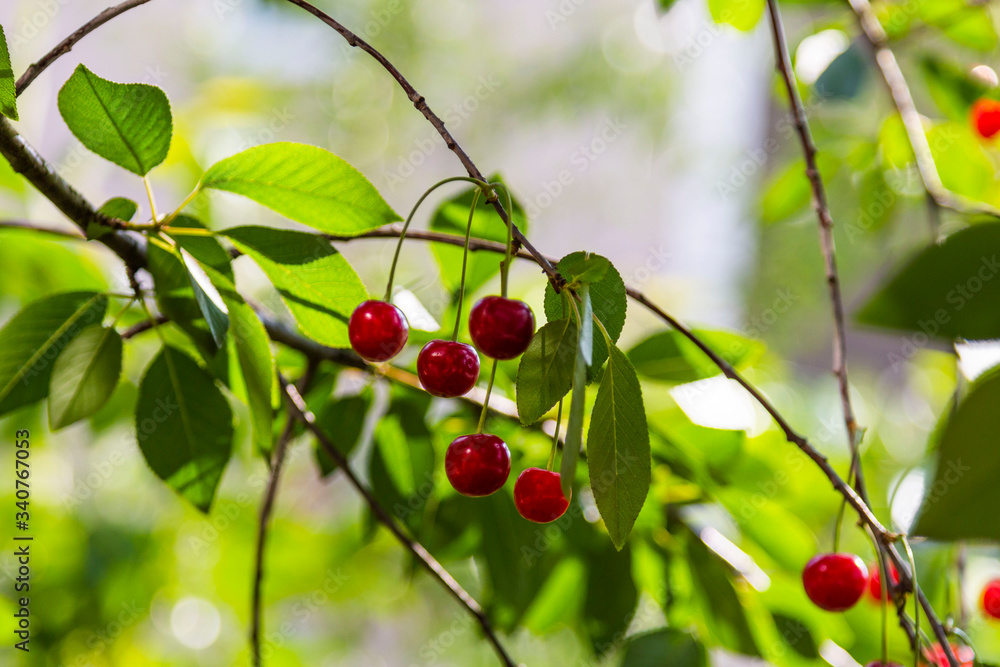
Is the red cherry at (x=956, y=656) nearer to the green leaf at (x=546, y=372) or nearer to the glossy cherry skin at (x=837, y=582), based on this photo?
the glossy cherry skin at (x=837, y=582)

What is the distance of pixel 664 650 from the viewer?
52 centimetres

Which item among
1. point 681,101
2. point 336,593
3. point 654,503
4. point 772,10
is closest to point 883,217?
point 772,10

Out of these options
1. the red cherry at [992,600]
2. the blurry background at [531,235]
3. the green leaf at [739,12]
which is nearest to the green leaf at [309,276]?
the blurry background at [531,235]

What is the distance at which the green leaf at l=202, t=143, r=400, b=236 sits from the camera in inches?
14.5

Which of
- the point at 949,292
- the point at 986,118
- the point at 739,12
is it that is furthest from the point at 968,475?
the point at 986,118

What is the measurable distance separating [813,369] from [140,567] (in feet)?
10.8

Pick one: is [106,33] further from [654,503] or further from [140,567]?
[654,503]

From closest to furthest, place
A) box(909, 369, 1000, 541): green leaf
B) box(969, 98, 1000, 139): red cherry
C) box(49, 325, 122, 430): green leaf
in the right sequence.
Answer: box(909, 369, 1000, 541): green leaf < box(49, 325, 122, 430): green leaf < box(969, 98, 1000, 139): red cherry

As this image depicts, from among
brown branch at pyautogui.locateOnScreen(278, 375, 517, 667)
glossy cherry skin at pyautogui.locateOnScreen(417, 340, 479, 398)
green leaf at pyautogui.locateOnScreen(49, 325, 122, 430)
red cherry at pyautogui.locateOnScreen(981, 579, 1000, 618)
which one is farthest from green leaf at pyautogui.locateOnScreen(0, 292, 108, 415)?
red cherry at pyautogui.locateOnScreen(981, 579, 1000, 618)

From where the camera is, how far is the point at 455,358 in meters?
0.35

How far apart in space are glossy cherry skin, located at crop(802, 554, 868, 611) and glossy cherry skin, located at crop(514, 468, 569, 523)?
0.62 ft

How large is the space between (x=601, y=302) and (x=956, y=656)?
1.23 feet

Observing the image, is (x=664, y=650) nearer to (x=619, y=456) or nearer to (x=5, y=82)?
(x=619, y=456)

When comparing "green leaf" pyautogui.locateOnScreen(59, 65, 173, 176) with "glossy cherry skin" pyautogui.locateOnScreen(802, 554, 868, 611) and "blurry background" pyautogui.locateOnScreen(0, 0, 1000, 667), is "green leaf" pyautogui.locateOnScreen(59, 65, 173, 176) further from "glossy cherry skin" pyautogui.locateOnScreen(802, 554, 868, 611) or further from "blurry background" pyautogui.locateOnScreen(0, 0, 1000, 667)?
"glossy cherry skin" pyautogui.locateOnScreen(802, 554, 868, 611)
